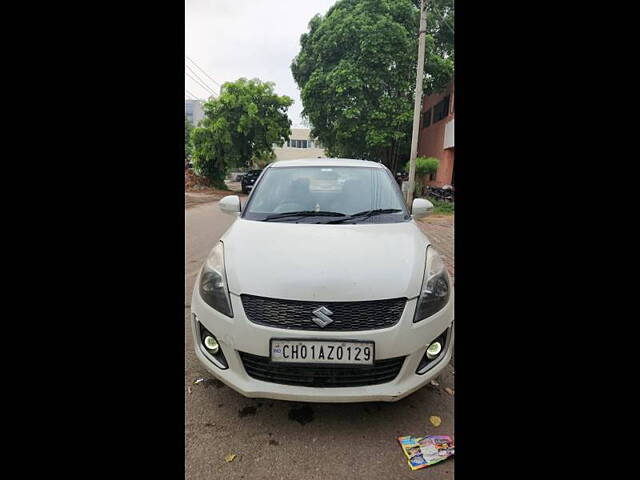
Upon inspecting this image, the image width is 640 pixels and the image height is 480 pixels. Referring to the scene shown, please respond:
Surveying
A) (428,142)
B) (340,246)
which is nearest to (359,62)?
(428,142)

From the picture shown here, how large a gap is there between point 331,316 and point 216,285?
70 cm

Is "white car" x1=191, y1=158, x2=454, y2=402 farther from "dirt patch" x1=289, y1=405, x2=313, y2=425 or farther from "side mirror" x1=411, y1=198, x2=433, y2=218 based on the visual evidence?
"side mirror" x1=411, y1=198, x2=433, y2=218

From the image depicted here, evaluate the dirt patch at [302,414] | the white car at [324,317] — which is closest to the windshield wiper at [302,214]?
the white car at [324,317]

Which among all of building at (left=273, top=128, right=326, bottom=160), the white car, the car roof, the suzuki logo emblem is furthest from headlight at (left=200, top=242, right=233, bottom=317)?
building at (left=273, top=128, right=326, bottom=160)

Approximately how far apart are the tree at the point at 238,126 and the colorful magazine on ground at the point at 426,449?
1852 cm

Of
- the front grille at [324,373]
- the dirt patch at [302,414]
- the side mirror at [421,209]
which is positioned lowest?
the dirt patch at [302,414]

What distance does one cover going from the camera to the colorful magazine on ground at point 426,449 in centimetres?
170

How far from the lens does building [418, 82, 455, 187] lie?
16422 mm

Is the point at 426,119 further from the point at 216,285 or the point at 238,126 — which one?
the point at 216,285

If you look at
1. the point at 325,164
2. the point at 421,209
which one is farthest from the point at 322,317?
the point at 325,164

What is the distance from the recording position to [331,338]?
5.60 feet

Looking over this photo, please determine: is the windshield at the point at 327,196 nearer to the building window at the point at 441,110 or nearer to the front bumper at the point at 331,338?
the front bumper at the point at 331,338

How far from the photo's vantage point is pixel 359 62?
53.7ft
